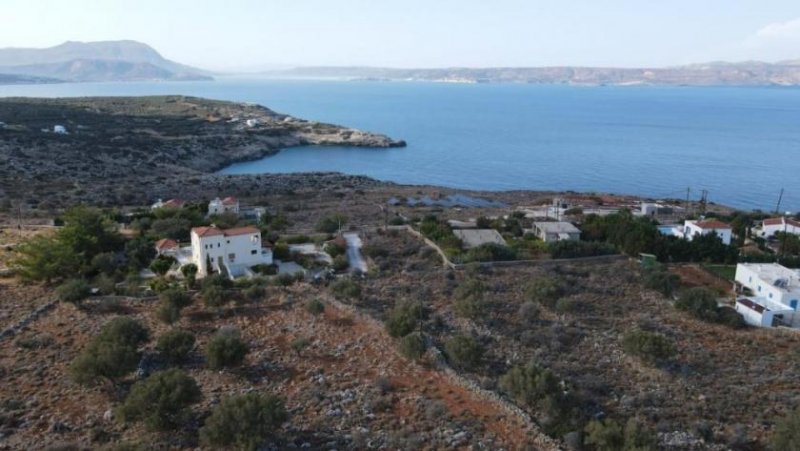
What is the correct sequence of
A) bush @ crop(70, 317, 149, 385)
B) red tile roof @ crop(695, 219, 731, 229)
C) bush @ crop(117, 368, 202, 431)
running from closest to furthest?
bush @ crop(117, 368, 202, 431), bush @ crop(70, 317, 149, 385), red tile roof @ crop(695, 219, 731, 229)

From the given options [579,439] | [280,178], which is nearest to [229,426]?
[579,439]

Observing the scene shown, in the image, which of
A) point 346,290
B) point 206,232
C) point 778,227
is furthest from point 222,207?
point 778,227

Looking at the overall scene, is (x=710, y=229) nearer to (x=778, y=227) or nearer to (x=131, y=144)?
(x=778, y=227)

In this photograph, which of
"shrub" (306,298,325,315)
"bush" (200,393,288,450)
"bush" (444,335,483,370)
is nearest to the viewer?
"bush" (200,393,288,450)

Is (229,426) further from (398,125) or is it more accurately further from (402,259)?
(398,125)

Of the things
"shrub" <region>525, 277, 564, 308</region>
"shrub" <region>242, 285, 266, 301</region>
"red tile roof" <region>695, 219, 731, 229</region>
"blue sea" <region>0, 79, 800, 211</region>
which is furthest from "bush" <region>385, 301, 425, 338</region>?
"blue sea" <region>0, 79, 800, 211</region>

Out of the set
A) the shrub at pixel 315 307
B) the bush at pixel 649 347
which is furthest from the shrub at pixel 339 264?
the bush at pixel 649 347

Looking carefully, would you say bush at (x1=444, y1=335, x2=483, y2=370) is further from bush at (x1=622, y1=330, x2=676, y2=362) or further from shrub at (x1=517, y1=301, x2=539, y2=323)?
bush at (x1=622, y1=330, x2=676, y2=362)
